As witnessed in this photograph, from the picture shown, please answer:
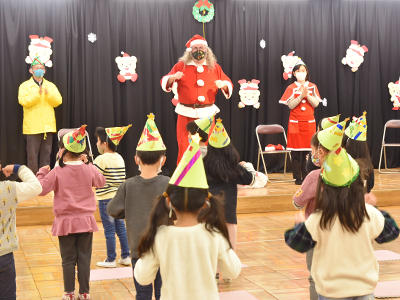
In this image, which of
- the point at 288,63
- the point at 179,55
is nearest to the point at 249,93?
the point at 288,63

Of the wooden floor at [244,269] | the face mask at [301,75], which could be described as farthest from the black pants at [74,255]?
the face mask at [301,75]

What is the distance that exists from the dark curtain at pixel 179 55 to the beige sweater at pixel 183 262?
5450 millimetres

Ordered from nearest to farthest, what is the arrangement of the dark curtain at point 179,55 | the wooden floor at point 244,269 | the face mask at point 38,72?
the wooden floor at point 244,269 → the face mask at point 38,72 → the dark curtain at point 179,55

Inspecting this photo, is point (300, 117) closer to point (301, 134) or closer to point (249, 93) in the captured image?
point (301, 134)

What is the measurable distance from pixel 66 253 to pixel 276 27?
5624mm

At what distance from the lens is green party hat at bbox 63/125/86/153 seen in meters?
2.87

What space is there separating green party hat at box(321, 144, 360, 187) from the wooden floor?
4.40 ft

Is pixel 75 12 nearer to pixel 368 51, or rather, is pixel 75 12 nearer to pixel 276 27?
pixel 276 27

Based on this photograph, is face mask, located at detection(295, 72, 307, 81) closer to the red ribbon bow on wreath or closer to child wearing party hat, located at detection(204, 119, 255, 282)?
the red ribbon bow on wreath

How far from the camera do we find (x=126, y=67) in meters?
7.07

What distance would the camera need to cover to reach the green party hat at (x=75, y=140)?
9.42 ft

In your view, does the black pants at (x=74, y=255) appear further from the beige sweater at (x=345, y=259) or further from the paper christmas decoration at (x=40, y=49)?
the paper christmas decoration at (x=40, y=49)

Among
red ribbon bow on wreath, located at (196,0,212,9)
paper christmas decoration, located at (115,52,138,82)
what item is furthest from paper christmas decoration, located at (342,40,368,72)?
paper christmas decoration, located at (115,52,138,82)

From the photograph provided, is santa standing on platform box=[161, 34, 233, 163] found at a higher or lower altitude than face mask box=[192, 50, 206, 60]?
lower
